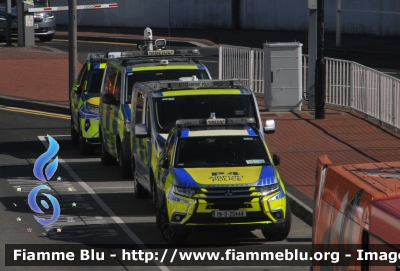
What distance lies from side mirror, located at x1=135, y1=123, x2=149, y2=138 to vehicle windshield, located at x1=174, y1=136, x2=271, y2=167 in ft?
5.25

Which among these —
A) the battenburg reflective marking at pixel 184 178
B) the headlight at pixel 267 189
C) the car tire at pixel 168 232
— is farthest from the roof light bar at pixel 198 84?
the headlight at pixel 267 189

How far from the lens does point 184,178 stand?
40.5ft

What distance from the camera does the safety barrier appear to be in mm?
19578

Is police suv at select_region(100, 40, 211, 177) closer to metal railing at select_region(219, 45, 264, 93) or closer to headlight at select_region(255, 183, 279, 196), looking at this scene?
headlight at select_region(255, 183, 279, 196)

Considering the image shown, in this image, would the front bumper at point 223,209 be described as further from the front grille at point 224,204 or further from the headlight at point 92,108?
the headlight at point 92,108

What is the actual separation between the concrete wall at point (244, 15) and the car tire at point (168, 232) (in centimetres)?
2567

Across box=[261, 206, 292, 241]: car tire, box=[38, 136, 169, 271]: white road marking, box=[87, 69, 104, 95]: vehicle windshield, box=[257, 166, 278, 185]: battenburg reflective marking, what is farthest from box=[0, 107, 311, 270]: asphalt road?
box=[87, 69, 104, 95]: vehicle windshield

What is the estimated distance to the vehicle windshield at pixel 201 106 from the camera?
14859 mm

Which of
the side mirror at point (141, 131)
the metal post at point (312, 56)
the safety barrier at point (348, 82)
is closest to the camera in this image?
the side mirror at point (141, 131)

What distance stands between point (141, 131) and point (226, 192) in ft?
9.41

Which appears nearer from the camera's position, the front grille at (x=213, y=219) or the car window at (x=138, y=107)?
the front grille at (x=213, y=219)

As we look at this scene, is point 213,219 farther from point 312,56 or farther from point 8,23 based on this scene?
point 8,23

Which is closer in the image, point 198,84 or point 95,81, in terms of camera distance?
point 198,84

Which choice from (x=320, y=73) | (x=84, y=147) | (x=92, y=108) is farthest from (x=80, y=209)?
(x=320, y=73)
